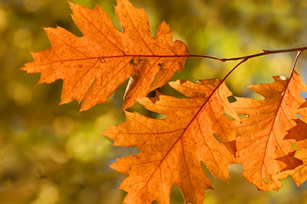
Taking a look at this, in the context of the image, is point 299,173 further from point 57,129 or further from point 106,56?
point 57,129

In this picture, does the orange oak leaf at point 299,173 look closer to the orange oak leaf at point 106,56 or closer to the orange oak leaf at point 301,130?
the orange oak leaf at point 301,130

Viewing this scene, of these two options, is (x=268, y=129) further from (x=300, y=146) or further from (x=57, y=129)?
(x=57, y=129)

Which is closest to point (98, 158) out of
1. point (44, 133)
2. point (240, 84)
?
point (44, 133)

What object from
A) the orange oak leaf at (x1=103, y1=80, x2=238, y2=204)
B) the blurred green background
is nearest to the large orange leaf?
the orange oak leaf at (x1=103, y1=80, x2=238, y2=204)

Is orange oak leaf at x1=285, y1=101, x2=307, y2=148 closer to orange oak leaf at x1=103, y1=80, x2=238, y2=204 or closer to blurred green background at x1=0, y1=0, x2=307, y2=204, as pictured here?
orange oak leaf at x1=103, y1=80, x2=238, y2=204

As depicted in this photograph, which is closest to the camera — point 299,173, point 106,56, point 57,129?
point 106,56

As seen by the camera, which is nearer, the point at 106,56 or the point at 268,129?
the point at 106,56

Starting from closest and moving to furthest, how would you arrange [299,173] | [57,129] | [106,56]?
[106,56]
[299,173]
[57,129]

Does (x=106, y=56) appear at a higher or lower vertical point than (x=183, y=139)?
higher

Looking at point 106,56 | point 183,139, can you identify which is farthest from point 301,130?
point 106,56
